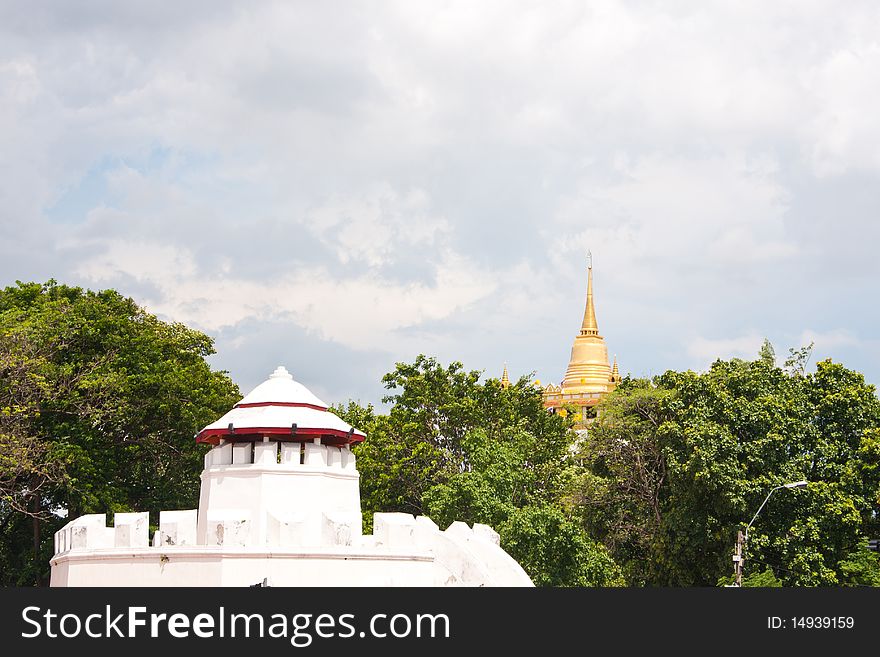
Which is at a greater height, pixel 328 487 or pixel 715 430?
pixel 715 430

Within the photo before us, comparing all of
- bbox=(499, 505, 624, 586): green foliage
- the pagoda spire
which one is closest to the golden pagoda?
the pagoda spire

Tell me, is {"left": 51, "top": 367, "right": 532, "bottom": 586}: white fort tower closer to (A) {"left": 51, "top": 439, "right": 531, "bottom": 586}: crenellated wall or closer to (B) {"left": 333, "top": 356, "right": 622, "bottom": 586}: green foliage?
(A) {"left": 51, "top": 439, "right": 531, "bottom": 586}: crenellated wall

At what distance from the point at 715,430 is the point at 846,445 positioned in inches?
194

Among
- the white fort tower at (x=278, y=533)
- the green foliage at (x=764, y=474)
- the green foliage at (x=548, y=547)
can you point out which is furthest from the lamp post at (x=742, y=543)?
the white fort tower at (x=278, y=533)

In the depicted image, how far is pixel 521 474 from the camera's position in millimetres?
42719

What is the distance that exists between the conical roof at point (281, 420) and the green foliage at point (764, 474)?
1436 centimetres

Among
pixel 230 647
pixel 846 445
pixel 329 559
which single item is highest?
pixel 846 445

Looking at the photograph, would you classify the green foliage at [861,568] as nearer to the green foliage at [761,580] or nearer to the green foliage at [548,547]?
the green foliage at [761,580]

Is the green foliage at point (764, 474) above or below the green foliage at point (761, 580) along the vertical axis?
above

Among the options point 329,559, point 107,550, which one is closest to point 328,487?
point 329,559

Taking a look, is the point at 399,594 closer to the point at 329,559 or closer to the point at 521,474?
the point at 329,559

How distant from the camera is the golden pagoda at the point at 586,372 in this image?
107 m

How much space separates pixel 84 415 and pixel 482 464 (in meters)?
13.7

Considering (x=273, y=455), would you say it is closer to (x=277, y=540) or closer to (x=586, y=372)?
(x=277, y=540)
